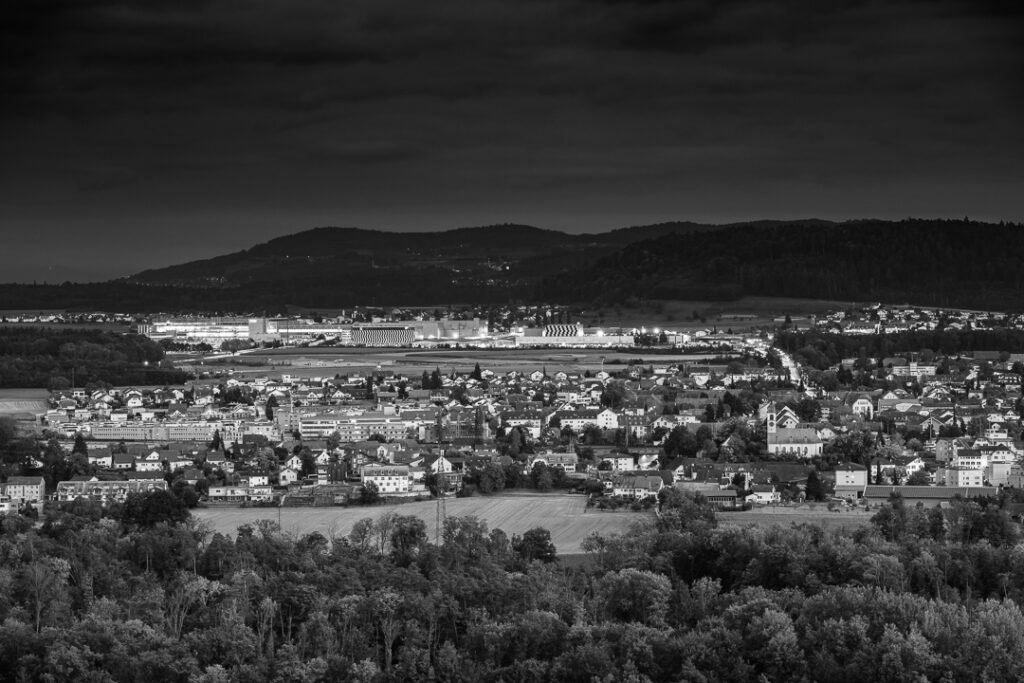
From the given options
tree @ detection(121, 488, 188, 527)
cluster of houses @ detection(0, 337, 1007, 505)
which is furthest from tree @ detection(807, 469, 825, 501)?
tree @ detection(121, 488, 188, 527)

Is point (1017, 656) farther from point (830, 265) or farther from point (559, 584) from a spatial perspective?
point (830, 265)

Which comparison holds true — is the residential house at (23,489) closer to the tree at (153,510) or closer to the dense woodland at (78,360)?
the tree at (153,510)

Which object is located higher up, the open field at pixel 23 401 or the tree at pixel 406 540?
the open field at pixel 23 401

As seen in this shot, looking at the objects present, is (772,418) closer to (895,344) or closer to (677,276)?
(895,344)

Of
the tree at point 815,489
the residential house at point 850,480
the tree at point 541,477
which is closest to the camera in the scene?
the tree at point 815,489

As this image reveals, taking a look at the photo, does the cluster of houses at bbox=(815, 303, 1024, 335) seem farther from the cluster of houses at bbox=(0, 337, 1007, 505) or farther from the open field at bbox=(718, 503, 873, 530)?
the open field at bbox=(718, 503, 873, 530)

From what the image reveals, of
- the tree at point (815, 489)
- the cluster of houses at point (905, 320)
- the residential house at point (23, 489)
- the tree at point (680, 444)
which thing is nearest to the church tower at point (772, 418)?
the tree at point (680, 444)

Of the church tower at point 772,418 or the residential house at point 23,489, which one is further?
the church tower at point 772,418
